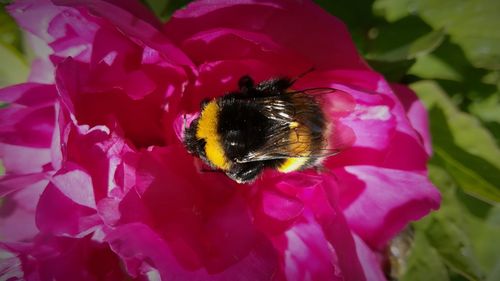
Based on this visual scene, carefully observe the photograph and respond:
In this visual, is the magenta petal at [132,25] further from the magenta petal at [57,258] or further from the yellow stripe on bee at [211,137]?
the magenta petal at [57,258]

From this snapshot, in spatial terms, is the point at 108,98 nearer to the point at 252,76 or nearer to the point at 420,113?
the point at 252,76

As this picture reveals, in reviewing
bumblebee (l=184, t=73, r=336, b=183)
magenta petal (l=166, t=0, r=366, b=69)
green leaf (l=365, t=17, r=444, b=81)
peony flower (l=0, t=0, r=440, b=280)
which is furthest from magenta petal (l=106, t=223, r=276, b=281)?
green leaf (l=365, t=17, r=444, b=81)

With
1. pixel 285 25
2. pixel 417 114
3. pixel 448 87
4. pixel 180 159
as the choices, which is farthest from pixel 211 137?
pixel 448 87

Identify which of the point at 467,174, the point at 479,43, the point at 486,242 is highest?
the point at 479,43

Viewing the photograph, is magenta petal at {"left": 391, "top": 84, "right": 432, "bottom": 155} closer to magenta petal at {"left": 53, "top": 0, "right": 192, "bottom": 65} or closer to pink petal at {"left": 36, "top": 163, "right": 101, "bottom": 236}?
magenta petal at {"left": 53, "top": 0, "right": 192, "bottom": 65}

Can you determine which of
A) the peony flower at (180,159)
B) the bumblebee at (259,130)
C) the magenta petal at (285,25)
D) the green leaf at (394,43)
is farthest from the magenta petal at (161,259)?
the green leaf at (394,43)

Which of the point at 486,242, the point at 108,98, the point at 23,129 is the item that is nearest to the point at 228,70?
the point at 108,98
